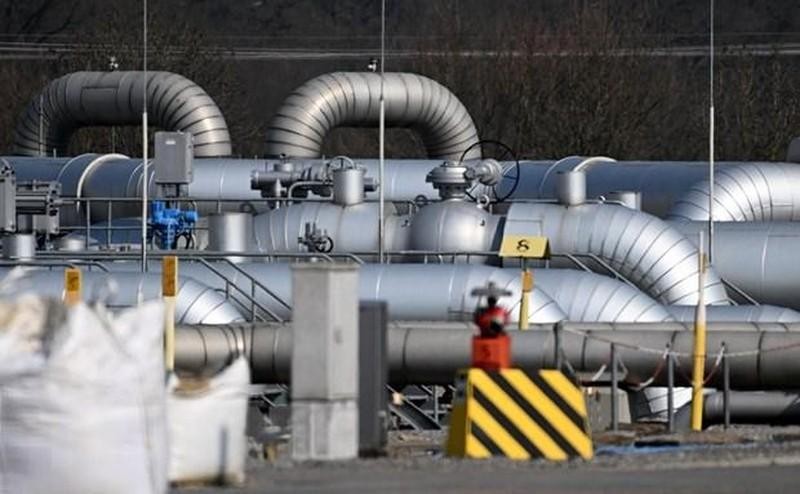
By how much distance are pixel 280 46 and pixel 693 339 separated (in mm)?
104334

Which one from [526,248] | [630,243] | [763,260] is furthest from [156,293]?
[763,260]

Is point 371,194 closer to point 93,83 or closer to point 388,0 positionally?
point 93,83

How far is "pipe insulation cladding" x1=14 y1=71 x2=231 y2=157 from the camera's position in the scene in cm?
5103

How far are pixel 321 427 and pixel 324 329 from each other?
746 millimetres

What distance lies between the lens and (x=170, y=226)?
37719 mm

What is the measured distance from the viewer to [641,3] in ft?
367

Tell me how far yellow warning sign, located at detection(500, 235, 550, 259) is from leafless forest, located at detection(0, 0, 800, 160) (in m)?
34.0

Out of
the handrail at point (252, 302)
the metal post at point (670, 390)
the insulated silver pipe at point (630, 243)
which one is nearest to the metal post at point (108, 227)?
the handrail at point (252, 302)

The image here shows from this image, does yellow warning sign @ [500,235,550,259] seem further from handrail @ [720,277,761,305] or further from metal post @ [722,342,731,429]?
handrail @ [720,277,761,305]

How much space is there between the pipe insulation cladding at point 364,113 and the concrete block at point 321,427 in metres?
31.8

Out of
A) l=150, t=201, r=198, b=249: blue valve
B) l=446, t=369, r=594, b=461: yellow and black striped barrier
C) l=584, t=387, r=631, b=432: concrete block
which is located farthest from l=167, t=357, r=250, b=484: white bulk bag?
l=150, t=201, r=198, b=249: blue valve

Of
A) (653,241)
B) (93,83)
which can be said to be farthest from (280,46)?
(653,241)

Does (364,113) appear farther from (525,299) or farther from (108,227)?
(525,299)

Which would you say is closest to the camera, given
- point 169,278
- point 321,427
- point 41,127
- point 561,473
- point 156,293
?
point 561,473
